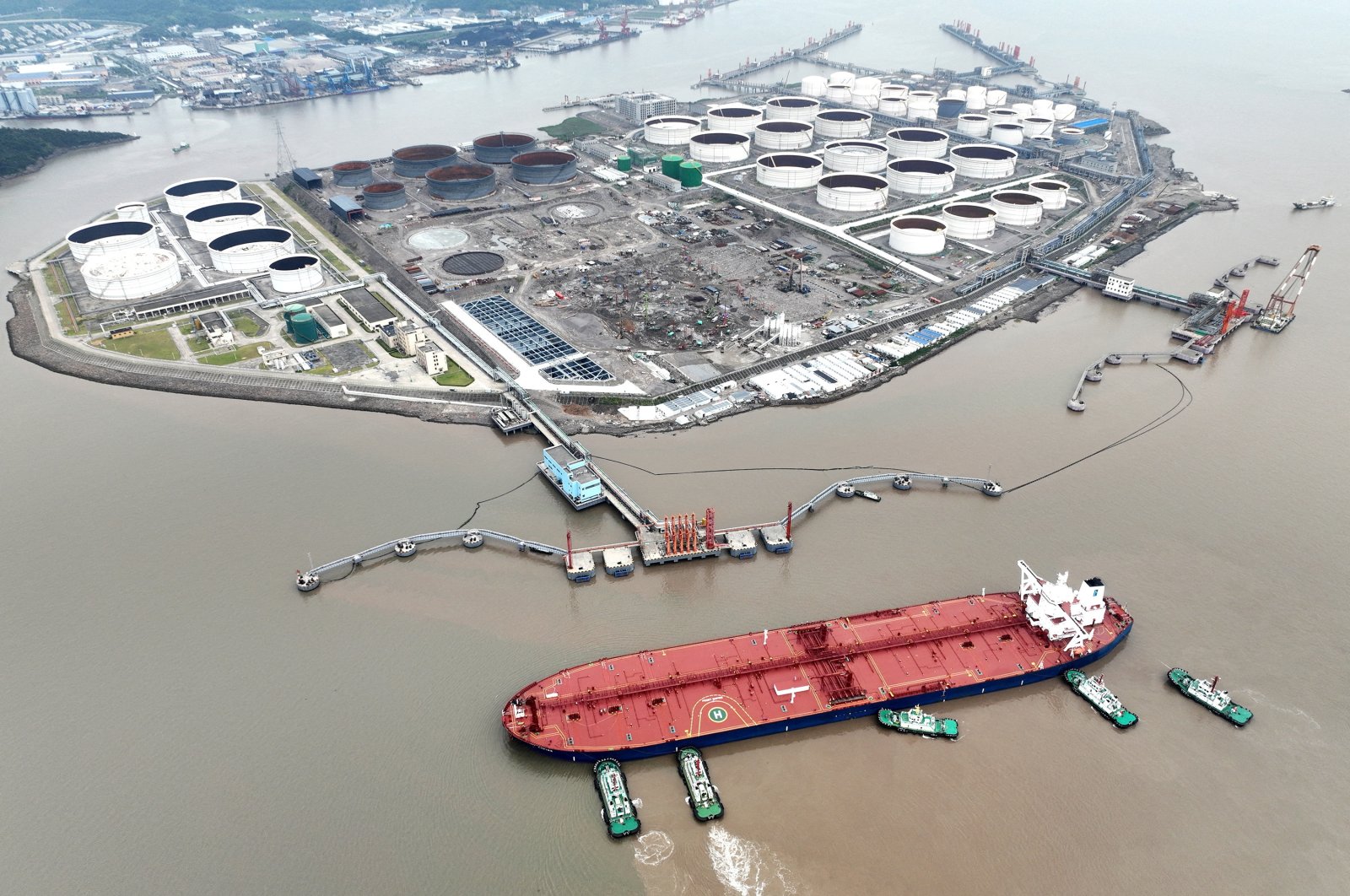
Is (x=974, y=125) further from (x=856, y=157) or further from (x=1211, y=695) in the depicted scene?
(x=1211, y=695)

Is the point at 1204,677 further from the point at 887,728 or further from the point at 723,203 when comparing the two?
the point at 723,203

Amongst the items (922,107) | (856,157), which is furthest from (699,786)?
(922,107)

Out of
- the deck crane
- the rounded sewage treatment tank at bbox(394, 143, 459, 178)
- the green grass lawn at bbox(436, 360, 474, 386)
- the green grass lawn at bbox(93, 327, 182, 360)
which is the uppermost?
the rounded sewage treatment tank at bbox(394, 143, 459, 178)

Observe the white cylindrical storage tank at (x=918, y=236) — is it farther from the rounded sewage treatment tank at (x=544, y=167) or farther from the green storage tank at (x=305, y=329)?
the green storage tank at (x=305, y=329)

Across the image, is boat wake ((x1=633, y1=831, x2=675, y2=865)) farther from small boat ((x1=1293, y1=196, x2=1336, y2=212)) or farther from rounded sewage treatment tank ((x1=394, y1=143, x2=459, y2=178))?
small boat ((x1=1293, y1=196, x2=1336, y2=212))

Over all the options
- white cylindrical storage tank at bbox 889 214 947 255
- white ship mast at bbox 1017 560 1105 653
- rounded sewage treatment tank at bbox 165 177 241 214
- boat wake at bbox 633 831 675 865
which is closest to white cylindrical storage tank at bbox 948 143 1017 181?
white cylindrical storage tank at bbox 889 214 947 255

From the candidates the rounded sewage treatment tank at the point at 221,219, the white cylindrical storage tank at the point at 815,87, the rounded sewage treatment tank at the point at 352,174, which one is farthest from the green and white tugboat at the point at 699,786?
the white cylindrical storage tank at the point at 815,87
